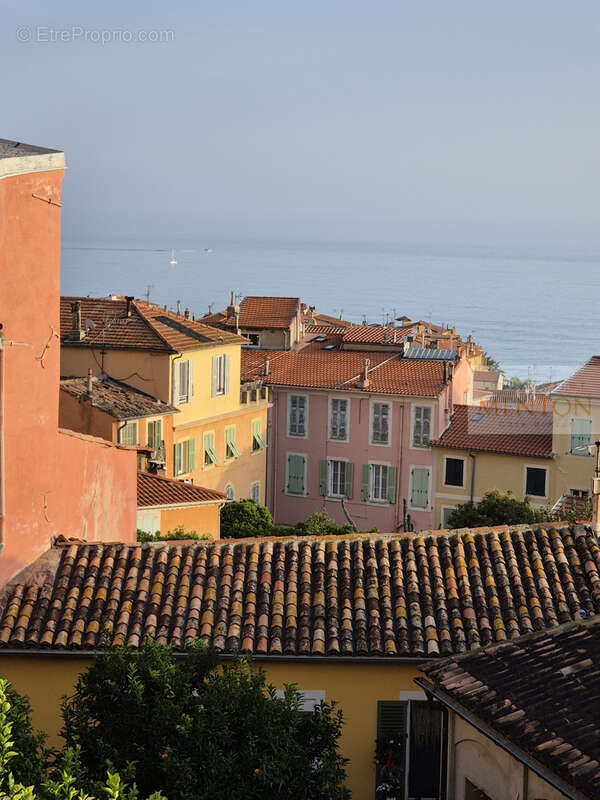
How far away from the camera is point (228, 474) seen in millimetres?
40125

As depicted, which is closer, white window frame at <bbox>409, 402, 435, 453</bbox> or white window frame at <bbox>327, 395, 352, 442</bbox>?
white window frame at <bbox>409, 402, 435, 453</bbox>

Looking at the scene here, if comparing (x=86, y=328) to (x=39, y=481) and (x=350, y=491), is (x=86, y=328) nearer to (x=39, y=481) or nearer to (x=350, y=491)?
(x=350, y=491)

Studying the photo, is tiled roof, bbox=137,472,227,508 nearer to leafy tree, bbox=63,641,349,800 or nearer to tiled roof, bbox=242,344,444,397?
leafy tree, bbox=63,641,349,800

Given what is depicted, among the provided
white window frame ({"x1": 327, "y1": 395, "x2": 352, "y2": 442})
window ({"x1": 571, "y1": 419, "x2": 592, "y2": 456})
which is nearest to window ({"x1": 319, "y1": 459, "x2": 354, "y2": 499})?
white window frame ({"x1": 327, "y1": 395, "x2": 352, "y2": 442})

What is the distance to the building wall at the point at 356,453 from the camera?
146 feet

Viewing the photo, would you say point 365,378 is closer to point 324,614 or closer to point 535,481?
point 535,481

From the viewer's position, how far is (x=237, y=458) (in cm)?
4081

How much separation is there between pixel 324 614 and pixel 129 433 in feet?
58.9

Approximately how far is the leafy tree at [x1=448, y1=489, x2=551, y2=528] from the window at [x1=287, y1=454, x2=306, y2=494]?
8.92 meters

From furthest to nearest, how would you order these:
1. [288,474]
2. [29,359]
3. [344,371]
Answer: [344,371], [288,474], [29,359]

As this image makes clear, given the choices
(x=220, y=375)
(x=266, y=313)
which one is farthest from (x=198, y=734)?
(x=266, y=313)

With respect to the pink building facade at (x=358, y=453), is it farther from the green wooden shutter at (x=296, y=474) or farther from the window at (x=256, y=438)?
the window at (x=256, y=438)

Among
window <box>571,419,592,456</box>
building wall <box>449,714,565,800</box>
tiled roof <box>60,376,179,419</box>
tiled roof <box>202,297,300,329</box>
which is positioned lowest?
building wall <box>449,714,565,800</box>

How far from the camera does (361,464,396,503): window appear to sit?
4531 cm
